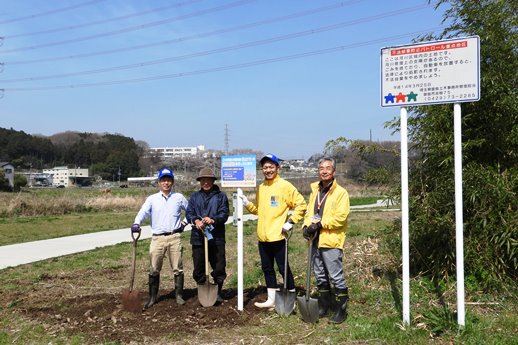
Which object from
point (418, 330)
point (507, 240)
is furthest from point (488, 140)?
point (418, 330)

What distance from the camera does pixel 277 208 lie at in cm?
595

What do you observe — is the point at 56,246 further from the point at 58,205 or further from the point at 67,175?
the point at 67,175

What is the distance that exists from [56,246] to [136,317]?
799cm

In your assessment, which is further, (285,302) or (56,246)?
(56,246)

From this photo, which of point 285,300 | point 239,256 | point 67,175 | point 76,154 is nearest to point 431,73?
point 285,300

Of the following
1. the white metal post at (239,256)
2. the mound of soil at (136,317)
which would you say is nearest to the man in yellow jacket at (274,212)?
the white metal post at (239,256)

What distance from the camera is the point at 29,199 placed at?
82.0ft

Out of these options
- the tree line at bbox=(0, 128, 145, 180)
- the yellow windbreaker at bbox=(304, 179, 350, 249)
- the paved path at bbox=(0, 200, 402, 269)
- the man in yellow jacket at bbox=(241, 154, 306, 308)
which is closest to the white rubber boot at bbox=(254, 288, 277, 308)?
the man in yellow jacket at bbox=(241, 154, 306, 308)

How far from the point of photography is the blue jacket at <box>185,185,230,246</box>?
6363 mm

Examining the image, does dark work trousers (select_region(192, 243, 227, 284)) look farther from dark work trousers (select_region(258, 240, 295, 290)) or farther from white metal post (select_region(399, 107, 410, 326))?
white metal post (select_region(399, 107, 410, 326))

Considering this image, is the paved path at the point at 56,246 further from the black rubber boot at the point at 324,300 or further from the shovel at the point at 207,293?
the black rubber boot at the point at 324,300

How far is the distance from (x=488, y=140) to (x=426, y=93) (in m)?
2.00

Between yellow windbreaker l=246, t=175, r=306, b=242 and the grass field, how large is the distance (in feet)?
3.09

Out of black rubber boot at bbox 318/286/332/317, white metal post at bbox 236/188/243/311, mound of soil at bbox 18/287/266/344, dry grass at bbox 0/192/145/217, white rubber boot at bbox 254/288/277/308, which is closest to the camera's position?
mound of soil at bbox 18/287/266/344
